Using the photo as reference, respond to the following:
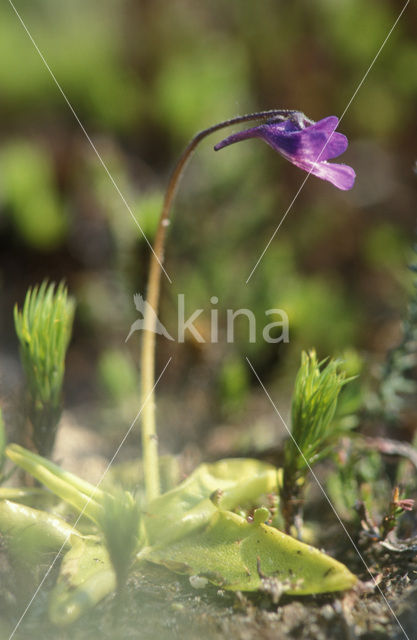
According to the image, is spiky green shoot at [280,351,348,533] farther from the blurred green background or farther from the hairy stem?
the blurred green background

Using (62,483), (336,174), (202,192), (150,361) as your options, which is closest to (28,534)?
(62,483)

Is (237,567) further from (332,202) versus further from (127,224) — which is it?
(332,202)

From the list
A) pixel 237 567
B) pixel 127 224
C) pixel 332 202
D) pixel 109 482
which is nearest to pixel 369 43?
pixel 332 202

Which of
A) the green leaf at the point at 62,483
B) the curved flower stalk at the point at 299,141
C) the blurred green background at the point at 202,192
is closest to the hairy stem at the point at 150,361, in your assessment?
the curved flower stalk at the point at 299,141

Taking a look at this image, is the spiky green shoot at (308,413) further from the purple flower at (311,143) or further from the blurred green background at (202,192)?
the blurred green background at (202,192)

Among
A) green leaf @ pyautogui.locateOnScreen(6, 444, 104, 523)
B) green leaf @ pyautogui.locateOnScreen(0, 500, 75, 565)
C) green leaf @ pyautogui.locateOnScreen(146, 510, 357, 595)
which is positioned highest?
green leaf @ pyautogui.locateOnScreen(146, 510, 357, 595)

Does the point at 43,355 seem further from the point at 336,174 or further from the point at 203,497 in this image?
the point at 336,174

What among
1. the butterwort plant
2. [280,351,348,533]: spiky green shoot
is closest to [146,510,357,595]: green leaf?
the butterwort plant

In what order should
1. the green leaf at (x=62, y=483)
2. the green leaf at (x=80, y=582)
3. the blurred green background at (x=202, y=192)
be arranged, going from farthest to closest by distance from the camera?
1. the blurred green background at (x=202, y=192)
2. the green leaf at (x=62, y=483)
3. the green leaf at (x=80, y=582)
